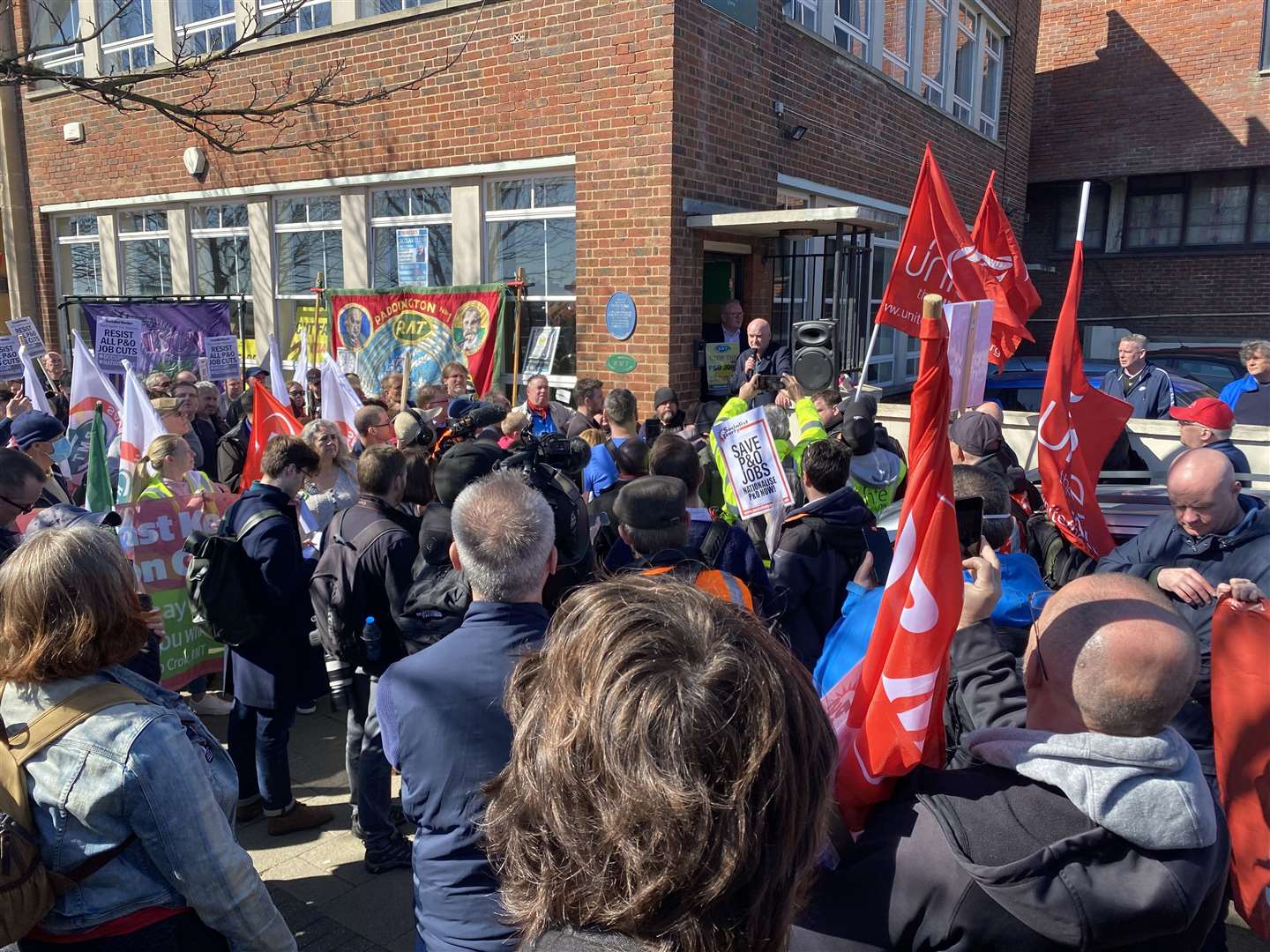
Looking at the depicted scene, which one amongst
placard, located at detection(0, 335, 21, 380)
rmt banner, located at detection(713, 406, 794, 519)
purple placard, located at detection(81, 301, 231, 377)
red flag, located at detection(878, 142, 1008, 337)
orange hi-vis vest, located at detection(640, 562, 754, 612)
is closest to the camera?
orange hi-vis vest, located at detection(640, 562, 754, 612)

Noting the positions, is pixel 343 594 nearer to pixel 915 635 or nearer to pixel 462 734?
pixel 462 734

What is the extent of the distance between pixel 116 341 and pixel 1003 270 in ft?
28.5

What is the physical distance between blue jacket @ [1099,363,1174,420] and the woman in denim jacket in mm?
7911

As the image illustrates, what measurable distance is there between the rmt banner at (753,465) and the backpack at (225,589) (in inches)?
90.4

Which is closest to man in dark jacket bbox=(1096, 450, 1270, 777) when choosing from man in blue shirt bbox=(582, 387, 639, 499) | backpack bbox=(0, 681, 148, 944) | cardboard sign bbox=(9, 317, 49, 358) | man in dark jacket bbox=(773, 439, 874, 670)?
man in dark jacket bbox=(773, 439, 874, 670)

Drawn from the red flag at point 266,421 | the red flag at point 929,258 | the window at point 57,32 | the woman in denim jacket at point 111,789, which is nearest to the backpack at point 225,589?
the woman in denim jacket at point 111,789

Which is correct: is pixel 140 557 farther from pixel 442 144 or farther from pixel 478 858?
pixel 442 144

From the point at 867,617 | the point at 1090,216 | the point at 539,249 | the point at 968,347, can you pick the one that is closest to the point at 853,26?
the point at 539,249

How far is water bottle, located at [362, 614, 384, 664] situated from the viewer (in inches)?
141

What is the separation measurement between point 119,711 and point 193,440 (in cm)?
552

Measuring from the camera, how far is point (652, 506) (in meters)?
3.23

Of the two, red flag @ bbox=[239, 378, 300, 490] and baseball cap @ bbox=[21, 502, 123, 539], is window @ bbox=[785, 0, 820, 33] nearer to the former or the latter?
red flag @ bbox=[239, 378, 300, 490]

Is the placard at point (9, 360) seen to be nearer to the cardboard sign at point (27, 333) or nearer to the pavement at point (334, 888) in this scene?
the cardboard sign at point (27, 333)

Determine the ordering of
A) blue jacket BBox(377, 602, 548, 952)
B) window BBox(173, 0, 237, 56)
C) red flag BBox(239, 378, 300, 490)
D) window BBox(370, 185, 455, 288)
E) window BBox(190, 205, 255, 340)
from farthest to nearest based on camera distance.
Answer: window BBox(190, 205, 255, 340) < window BBox(173, 0, 237, 56) < window BBox(370, 185, 455, 288) < red flag BBox(239, 378, 300, 490) < blue jacket BBox(377, 602, 548, 952)
